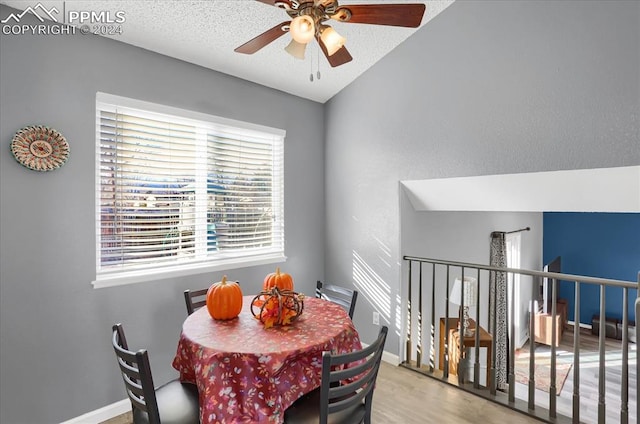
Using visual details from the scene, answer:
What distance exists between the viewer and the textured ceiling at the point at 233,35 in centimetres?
215

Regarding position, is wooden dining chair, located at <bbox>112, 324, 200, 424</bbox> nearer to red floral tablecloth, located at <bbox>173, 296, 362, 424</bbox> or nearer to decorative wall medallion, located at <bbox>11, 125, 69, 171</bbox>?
red floral tablecloth, located at <bbox>173, 296, 362, 424</bbox>

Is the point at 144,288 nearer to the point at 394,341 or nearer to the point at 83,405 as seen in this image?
the point at 83,405

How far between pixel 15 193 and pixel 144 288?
970mm

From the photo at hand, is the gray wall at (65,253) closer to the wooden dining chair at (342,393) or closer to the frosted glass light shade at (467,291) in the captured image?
the wooden dining chair at (342,393)

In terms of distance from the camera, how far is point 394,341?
3.15 m

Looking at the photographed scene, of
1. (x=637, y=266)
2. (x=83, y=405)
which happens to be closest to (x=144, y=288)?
(x=83, y=405)

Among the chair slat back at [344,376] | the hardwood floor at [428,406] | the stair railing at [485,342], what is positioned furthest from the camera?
the hardwood floor at [428,406]

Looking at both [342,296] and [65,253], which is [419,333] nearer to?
[342,296]

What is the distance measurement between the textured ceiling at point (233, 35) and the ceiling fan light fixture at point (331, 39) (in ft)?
2.91

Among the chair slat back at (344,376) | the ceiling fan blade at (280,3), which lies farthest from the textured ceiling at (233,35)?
the chair slat back at (344,376)

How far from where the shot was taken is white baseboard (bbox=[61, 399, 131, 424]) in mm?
2213

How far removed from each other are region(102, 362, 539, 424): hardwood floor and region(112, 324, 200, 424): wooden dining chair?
1004 mm

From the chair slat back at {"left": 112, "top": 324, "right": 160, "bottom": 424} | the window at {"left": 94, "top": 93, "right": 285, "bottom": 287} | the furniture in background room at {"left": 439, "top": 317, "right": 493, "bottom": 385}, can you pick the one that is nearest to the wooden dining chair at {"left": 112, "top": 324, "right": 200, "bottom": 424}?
the chair slat back at {"left": 112, "top": 324, "right": 160, "bottom": 424}

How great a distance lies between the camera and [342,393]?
4.51ft
